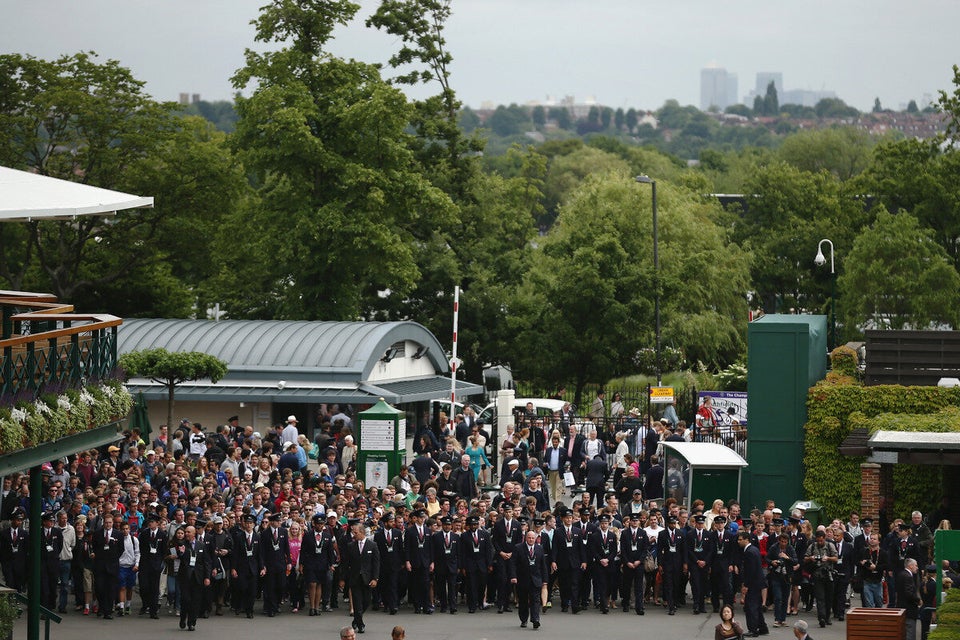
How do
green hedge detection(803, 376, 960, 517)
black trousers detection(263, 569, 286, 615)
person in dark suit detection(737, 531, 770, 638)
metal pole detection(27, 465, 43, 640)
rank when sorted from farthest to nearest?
green hedge detection(803, 376, 960, 517), black trousers detection(263, 569, 286, 615), person in dark suit detection(737, 531, 770, 638), metal pole detection(27, 465, 43, 640)

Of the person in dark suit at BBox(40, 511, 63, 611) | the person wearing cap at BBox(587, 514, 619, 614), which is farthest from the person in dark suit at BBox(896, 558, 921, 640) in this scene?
the person in dark suit at BBox(40, 511, 63, 611)

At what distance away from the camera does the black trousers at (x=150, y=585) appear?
21.4 m

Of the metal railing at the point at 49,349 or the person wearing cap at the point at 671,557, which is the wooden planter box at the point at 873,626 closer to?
the person wearing cap at the point at 671,557

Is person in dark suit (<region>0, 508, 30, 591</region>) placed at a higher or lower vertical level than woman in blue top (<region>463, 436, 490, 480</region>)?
lower

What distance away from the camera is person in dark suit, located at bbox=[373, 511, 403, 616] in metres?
21.6

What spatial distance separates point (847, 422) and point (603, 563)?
7.65 m

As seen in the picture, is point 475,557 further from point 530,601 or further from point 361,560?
point 361,560

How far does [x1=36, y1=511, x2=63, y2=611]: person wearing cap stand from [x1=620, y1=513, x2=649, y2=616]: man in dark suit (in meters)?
8.10

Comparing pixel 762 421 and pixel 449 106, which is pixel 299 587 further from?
pixel 449 106

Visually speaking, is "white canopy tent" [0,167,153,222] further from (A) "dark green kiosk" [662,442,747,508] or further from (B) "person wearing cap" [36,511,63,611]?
(A) "dark green kiosk" [662,442,747,508]

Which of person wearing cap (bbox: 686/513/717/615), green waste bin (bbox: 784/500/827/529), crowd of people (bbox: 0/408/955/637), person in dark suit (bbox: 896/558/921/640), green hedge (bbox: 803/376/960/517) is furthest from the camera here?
green hedge (bbox: 803/376/960/517)

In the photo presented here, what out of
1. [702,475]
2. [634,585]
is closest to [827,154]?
[702,475]

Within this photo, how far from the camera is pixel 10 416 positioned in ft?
56.4

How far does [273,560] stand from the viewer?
21.5 m
